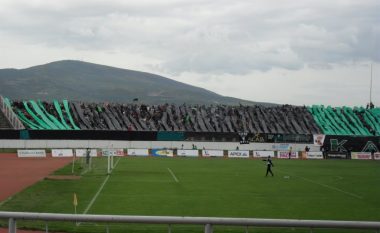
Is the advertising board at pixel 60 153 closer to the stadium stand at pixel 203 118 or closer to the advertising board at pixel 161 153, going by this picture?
the advertising board at pixel 161 153

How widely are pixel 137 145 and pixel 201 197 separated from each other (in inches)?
1950

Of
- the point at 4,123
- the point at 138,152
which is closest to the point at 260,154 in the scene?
the point at 138,152

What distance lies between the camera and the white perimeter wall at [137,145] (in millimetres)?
70312

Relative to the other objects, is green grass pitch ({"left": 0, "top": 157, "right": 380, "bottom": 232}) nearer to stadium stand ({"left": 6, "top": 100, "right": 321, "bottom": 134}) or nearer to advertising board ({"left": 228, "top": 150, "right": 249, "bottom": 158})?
advertising board ({"left": 228, "top": 150, "right": 249, "bottom": 158})

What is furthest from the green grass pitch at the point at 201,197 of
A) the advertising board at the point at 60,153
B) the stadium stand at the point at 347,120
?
the stadium stand at the point at 347,120

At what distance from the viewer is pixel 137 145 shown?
77062mm

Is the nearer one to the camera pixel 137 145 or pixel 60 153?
pixel 60 153

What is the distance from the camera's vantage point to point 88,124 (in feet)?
303

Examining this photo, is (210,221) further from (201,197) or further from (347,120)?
(347,120)

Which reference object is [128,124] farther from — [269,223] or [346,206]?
[269,223]

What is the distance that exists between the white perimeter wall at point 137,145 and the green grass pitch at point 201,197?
31473 millimetres

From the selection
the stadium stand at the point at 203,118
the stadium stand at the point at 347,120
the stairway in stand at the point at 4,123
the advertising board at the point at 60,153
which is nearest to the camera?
the advertising board at the point at 60,153

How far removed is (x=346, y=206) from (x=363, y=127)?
268 feet

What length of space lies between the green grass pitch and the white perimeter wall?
31473mm
